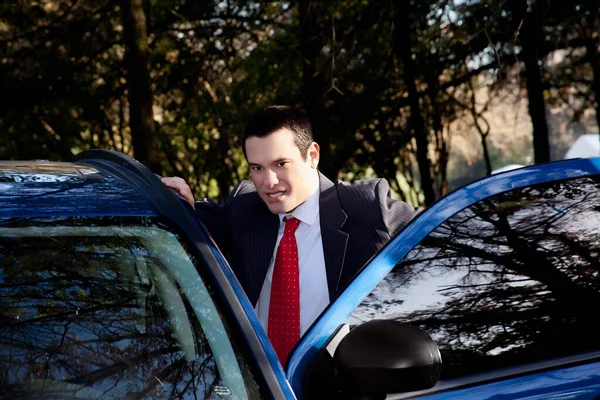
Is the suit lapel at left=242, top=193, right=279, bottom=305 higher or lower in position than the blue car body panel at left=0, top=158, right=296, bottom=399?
lower

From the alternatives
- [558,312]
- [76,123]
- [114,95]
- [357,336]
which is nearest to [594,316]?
[558,312]

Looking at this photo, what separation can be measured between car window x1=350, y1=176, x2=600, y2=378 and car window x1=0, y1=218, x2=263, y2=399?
0.42 metres

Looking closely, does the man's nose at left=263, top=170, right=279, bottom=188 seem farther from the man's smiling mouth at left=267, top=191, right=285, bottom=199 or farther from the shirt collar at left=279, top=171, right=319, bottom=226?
the shirt collar at left=279, top=171, right=319, bottom=226

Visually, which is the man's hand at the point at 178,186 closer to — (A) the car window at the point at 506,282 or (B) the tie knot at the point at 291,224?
(B) the tie knot at the point at 291,224

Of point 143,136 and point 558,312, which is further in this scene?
point 143,136

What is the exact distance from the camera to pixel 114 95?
579 inches

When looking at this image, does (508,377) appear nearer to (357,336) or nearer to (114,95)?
(357,336)

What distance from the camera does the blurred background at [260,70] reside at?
37.0 feet

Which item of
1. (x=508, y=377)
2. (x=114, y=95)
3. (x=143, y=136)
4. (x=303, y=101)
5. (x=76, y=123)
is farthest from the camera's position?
(x=76, y=123)

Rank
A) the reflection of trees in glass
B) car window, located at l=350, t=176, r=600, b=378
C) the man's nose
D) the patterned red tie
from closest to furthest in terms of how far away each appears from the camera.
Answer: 1. the reflection of trees in glass
2. car window, located at l=350, t=176, r=600, b=378
3. the patterned red tie
4. the man's nose

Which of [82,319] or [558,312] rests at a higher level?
[82,319]

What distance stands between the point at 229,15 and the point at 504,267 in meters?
11.1

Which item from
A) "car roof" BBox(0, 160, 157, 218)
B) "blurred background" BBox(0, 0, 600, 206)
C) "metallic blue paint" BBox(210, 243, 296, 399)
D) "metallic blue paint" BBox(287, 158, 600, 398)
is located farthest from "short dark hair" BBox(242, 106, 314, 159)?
"blurred background" BBox(0, 0, 600, 206)

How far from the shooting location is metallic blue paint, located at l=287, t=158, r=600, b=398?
2.32 meters
